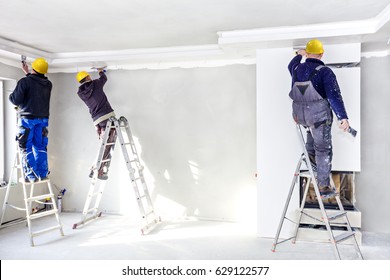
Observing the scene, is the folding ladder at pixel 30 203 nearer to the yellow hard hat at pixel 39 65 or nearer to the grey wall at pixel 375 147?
the yellow hard hat at pixel 39 65

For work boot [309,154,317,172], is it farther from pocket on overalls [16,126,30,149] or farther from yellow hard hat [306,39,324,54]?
pocket on overalls [16,126,30,149]

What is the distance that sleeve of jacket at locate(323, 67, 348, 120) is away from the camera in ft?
9.52

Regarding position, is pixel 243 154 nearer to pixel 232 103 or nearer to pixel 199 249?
pixel 232 103

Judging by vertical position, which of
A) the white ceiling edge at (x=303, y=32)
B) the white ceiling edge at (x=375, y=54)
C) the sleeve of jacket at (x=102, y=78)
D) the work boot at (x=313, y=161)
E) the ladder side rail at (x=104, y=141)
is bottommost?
the work boot at (x=313, y=161)

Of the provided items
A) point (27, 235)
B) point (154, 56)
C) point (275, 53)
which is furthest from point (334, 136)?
point (27, 235)

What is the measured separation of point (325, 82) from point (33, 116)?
10.6ft

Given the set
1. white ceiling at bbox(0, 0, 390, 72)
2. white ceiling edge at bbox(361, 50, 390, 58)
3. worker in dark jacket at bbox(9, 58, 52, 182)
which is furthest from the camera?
white ceiling edge at bbox(361, 50, 390, 58)

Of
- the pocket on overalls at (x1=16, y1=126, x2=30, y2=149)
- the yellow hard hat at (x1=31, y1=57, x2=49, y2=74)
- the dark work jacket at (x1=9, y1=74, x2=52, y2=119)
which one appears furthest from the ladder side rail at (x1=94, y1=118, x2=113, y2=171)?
the yellow hard hat at (x1=31, y1=57, x2=49, y2=74)

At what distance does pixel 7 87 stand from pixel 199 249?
3535 millimetres

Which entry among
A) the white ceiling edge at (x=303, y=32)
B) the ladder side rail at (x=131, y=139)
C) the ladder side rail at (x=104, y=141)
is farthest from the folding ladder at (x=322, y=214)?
the ladder side rail at (x=104, y=141)

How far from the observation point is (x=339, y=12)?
9.94ft

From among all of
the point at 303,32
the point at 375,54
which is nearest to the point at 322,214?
the point at 303,32

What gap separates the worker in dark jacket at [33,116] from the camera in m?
3.79

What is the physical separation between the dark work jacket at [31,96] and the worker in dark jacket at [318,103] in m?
2.88
